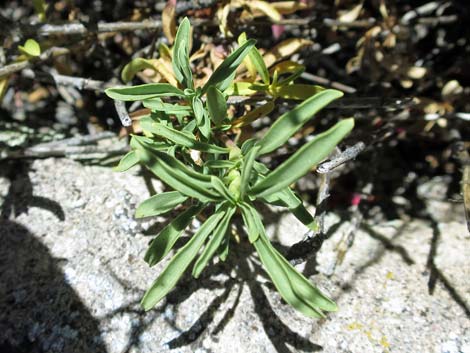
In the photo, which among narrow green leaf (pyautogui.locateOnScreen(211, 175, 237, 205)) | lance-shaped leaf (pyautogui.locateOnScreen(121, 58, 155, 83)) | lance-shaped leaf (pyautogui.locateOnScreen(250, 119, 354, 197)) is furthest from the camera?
lance-shaped leaf (pyautogui.locateOnScreen(121, 58, 155, 83))

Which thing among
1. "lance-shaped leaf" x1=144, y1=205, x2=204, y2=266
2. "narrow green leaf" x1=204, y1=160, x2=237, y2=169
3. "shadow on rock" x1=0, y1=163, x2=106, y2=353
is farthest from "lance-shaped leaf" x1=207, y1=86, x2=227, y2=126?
"shadow on rock" x1=0, y1=163, x2=106, y2=353

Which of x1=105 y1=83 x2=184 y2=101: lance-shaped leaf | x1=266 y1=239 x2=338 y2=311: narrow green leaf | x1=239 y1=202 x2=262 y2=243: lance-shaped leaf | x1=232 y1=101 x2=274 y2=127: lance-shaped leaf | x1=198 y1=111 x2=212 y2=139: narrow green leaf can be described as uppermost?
x1=105 y1=83 x2=184 y2=101: lance-shaped leaf

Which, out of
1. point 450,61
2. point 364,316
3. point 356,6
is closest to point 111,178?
point 364,316

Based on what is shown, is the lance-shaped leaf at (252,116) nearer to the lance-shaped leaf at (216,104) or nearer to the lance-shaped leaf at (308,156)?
the lance-shaped leaf at (216,104)

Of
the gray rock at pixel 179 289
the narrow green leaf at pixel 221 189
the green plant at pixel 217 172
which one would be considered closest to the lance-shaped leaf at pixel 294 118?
the green plant at pixel 217 172

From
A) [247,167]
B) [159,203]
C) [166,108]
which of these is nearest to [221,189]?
[247,167]

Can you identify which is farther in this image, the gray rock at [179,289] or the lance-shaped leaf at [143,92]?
the gray rock at [179,289]

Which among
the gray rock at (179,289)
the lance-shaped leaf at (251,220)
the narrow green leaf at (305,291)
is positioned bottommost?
the gray rock at (179,289)

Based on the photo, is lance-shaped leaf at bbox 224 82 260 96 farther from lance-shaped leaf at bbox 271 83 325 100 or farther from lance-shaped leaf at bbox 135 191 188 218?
lance-shaped leaf at bbox 135 191 188 218
